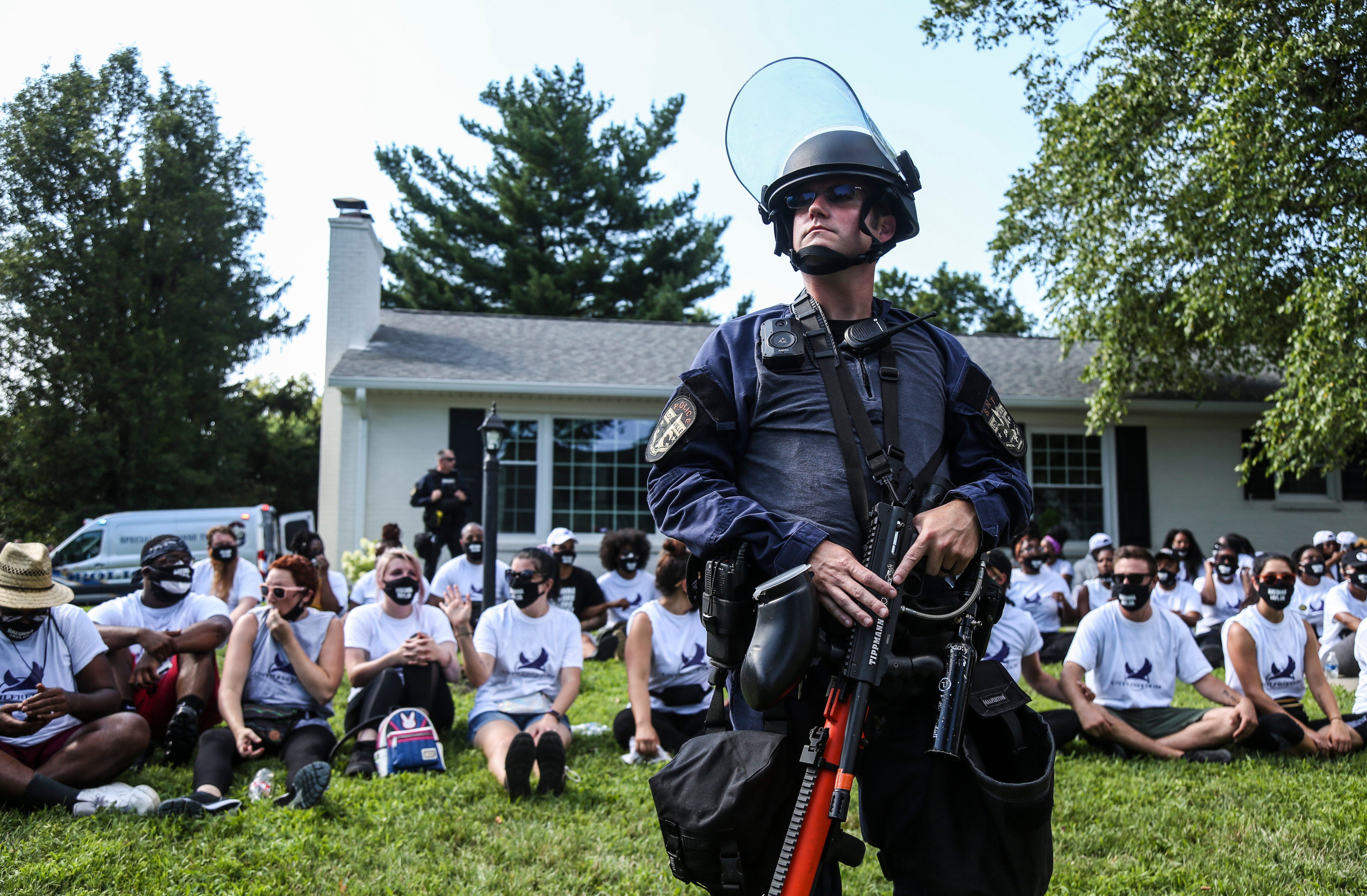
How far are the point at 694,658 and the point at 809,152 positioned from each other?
4973mm

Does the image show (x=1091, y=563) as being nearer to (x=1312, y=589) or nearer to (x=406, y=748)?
(x=1312, y=589)

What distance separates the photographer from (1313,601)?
33.6 feet

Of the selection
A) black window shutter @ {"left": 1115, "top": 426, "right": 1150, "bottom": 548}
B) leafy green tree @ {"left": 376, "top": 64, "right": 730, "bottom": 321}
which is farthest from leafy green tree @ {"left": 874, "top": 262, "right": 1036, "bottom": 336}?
black window shutter @ {"left": 1115, "top": 426, "right": 1150, "bottom": 548}

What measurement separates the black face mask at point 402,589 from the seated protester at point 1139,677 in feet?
14.3

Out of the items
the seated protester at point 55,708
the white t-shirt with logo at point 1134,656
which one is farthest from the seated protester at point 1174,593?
the seated protester at point 55,708

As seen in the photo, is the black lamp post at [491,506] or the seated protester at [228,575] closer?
the seated protester at [228,575]

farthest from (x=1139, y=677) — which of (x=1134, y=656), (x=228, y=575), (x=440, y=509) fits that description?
(x=440, y=509)

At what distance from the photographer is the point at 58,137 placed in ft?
96.8

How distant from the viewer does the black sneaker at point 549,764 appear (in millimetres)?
5242

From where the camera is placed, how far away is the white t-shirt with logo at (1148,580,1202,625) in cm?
1055

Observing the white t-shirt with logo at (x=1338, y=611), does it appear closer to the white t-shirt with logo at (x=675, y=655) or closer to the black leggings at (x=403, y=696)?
the white t-shirt with logo at (x=675, y=655)

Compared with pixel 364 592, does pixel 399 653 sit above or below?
below

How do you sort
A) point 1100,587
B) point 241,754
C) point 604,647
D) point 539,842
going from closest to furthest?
1. point 539,842
2. point 241,754
3. point 604,647
4. point 1100,587

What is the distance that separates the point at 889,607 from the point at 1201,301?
1222cm
